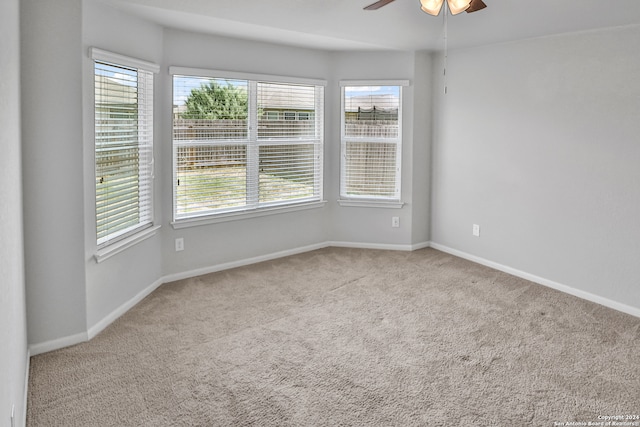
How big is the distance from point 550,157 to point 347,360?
8.77 ft

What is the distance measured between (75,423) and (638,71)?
14.2 ft

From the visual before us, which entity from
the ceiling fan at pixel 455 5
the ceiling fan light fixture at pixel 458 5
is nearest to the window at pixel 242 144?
the ceiling fan at pixel 455 5

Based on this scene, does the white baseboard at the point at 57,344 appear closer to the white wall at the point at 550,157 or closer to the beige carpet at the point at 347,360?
the beige carpet at the point at 347,360

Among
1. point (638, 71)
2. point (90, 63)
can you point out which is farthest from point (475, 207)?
point (90, 63)

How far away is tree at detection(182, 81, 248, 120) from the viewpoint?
441 cm

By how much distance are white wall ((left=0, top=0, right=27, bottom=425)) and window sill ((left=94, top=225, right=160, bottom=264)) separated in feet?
2.12

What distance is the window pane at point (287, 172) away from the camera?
16.5 ft

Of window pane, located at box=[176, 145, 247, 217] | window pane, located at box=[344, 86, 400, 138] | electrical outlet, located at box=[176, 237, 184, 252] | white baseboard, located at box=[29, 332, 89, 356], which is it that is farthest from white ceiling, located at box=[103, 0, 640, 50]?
white baseboard, located at box=[29, 332, 89, 356]

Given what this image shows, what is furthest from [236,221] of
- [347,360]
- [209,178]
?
[347,360]

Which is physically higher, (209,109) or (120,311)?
(209,109)

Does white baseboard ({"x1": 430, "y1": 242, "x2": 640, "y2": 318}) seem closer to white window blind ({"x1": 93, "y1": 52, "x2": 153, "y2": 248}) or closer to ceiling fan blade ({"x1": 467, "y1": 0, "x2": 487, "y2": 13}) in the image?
ceiling fan blade ({"x1": 467, "y1": 0, "x2": 487, "y2": 13})

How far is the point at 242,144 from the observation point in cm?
477

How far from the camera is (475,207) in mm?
5023

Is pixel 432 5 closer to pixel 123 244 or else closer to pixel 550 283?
pixel 123 244
